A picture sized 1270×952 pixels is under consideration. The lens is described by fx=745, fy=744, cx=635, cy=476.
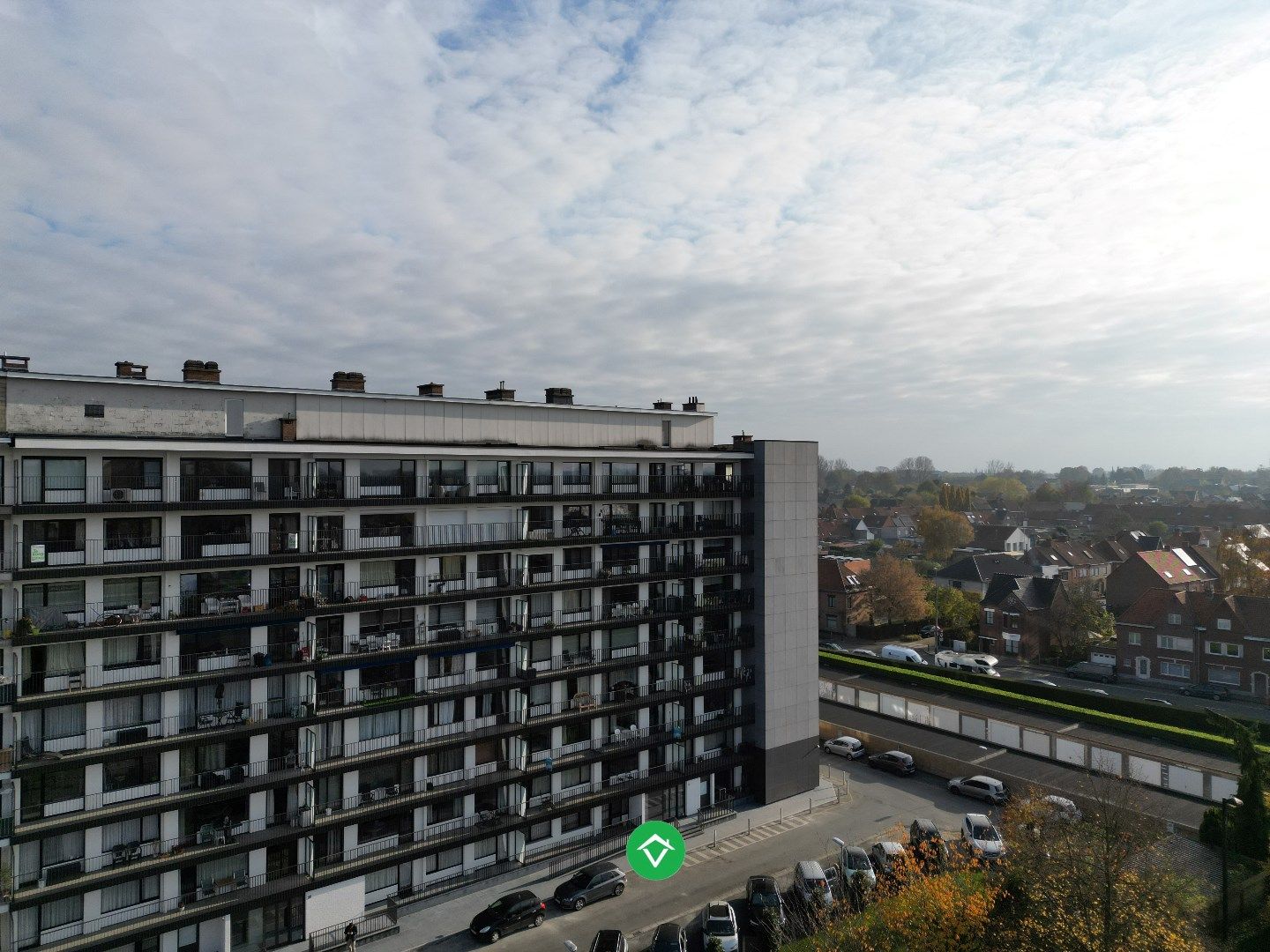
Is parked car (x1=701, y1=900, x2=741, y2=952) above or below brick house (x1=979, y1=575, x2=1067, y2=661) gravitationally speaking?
below

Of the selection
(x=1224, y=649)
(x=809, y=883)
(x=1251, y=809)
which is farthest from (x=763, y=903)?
(x=1224, y=649)

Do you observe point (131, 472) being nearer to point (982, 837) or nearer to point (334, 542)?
point (334, 542)

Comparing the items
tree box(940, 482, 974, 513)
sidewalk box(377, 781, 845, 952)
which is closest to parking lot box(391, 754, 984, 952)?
sidewalk box(377, 781, 845, 952)

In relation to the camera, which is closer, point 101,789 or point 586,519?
point 101,789

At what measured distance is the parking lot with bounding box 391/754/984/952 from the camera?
31.5 meters

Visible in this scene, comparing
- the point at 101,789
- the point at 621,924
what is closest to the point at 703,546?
the point at 621,924

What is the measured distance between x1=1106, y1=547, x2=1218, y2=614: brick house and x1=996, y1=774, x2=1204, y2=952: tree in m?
68.3

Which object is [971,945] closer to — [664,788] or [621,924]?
[621,924]

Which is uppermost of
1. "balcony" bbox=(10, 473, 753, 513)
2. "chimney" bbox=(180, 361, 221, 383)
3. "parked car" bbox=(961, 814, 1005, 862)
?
"chimney" bbox=(180, 361, 221, 383)

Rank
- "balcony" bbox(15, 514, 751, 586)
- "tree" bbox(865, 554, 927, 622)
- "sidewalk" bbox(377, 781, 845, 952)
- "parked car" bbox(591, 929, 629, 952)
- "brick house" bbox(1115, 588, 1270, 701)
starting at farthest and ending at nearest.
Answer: "tree" bbox(865, 554, 927, 622) < "brick house" bbox(1115, 588, 1270, 701) < "sidewalk" bbox(377, 781, 845, 952) < "parked car" bbox(591, 929, 629, 952) < "balcony" bbox(15, 514, 751, 586)

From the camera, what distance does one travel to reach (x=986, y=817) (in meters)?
40.0

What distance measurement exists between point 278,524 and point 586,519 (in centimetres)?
1500

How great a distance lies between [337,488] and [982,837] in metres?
35.8

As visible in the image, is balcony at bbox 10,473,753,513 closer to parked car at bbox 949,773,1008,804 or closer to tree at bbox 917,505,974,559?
parked car at bbox 949,773,1008,804
